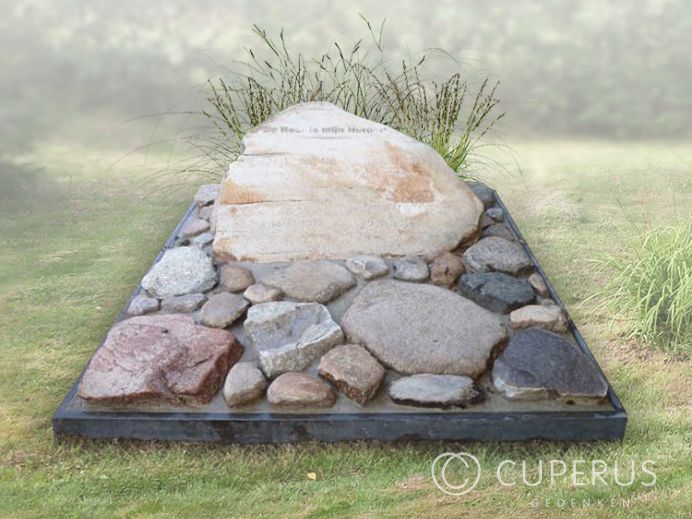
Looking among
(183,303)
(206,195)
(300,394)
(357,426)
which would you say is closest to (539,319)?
(357,426)

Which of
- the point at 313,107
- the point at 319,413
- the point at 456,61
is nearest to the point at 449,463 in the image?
the point at 319,413

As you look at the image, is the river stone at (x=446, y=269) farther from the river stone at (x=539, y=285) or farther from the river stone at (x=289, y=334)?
the river stone at (x=289, y=334)

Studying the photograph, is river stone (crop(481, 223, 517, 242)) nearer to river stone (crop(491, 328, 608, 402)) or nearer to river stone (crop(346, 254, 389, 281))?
river stone (crop(346, 254, 389, 281))

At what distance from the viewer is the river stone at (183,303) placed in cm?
330

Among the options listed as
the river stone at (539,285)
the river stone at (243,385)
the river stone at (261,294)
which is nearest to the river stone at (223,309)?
the river stone at (261,294)

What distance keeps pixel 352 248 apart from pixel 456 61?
1619mm

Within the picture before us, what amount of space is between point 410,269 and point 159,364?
118 cm

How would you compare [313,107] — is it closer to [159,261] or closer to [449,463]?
[159,261]

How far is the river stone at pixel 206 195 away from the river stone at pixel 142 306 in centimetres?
122

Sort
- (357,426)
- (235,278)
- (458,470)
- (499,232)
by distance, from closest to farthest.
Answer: (458,470)
(357,426)
(235,278)
(499,232)

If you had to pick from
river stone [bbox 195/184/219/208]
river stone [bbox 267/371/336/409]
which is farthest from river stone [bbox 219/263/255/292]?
river stone [bbox 195/184/219/208]

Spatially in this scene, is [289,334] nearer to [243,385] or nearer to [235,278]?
[243,385]

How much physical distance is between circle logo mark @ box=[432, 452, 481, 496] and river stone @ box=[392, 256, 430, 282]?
0.98 metres

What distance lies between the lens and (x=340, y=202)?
12.4ft
